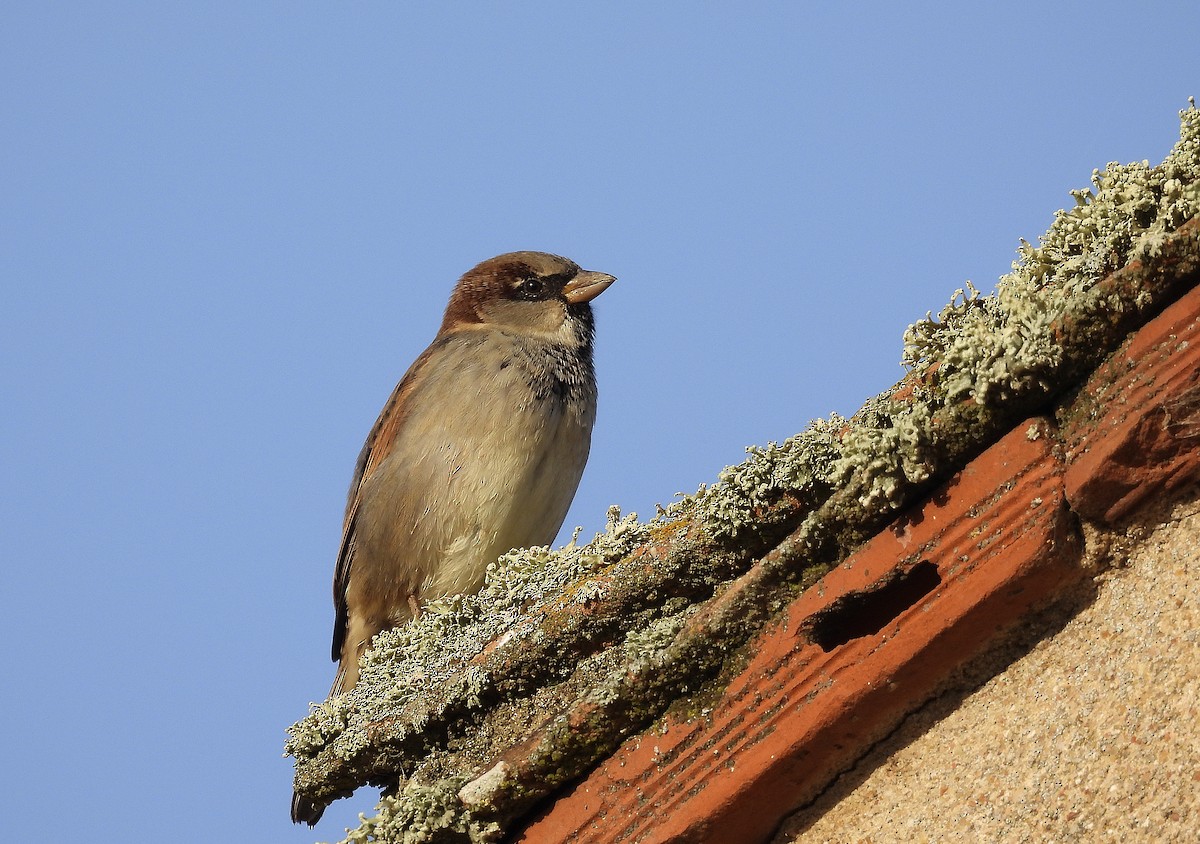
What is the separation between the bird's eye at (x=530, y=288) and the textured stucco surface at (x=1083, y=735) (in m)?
4.47

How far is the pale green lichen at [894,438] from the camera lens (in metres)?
2.31

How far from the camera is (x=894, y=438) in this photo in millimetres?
2414

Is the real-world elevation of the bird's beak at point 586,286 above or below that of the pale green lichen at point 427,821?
above

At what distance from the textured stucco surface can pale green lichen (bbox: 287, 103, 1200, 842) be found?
0.34 meters

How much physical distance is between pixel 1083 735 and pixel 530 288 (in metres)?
4.82

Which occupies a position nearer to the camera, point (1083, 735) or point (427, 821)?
point (1083, 735)

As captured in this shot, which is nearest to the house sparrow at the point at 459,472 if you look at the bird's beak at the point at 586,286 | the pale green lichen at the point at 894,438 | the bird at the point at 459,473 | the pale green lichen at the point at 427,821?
the bird at the point at 459,473

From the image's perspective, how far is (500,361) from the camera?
583 cm

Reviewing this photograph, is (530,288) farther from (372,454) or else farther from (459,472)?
(459,472)

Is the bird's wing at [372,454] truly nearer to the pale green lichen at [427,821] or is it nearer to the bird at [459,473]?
the bird at [459,473]

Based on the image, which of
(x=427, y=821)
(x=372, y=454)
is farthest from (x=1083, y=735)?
(x=372, y=454)

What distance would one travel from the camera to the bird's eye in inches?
262

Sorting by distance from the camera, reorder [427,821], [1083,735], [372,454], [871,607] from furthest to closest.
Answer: [372,454], [427,821], [871,607], [1083,735]

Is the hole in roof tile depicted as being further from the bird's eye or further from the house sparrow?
the bird's eye
